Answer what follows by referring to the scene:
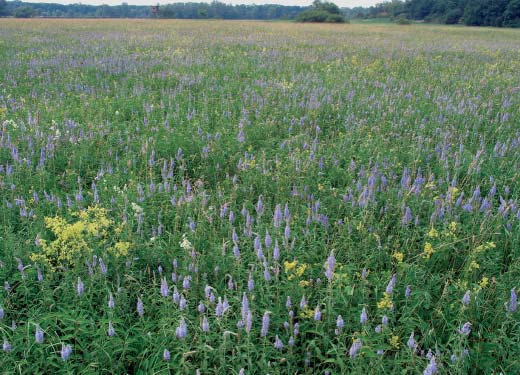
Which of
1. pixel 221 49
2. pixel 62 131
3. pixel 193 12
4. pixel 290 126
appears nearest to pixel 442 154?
pixel 290 126

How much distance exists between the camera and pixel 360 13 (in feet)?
339

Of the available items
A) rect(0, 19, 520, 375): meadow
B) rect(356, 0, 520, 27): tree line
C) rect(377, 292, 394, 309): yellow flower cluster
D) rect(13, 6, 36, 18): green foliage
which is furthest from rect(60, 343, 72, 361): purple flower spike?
rect(13, 6, 36, 18): green foliage

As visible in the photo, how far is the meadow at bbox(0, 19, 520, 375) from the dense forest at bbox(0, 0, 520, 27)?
7346 centimetres

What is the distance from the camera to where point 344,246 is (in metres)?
3.55

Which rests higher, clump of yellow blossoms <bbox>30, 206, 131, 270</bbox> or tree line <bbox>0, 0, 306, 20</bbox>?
tree line <bbox>0, 0, 306, 20</bbox>

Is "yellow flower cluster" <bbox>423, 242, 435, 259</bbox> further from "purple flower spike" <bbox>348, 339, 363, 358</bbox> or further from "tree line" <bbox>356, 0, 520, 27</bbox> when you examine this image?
"tree line" <bbox>356, 0, 520, 27</bbox>

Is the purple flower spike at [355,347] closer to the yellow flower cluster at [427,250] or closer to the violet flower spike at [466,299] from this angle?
the violet flower spike at [466,299]

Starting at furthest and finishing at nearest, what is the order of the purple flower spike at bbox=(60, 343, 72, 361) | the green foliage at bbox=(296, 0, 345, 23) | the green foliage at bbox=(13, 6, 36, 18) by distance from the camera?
the green foliage at bbox=(13, 6, 36, 18), the green foliage at bbox=(296, 0, 345, 23), the purple flower spike at bbox=(60, 343, 72, 361)

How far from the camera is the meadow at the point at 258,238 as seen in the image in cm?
258

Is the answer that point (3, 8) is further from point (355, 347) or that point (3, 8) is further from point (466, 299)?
point (466, 299)

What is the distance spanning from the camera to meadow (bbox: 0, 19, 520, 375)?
258 cm

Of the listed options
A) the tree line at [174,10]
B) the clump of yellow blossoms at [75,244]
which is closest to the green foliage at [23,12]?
the tree line at [174,10]

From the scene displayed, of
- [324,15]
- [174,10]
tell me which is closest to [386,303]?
[324,15]

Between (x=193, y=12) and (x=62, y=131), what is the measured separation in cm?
11173
